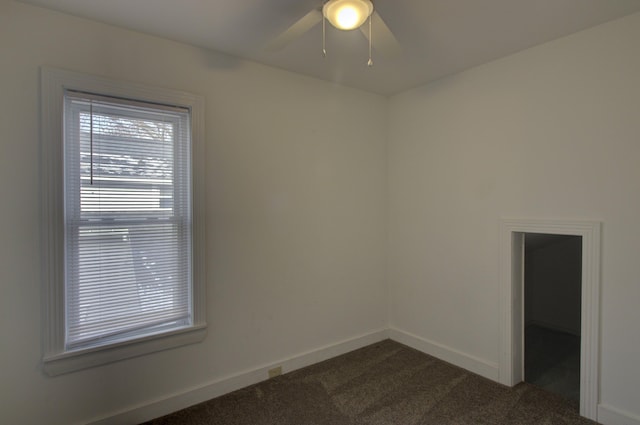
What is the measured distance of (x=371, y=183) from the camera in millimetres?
3512

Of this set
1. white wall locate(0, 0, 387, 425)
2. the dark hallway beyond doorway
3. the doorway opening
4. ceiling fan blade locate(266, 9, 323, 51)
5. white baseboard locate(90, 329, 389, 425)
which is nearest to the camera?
ceiling fan blade locate(266, 9, 323, 51)

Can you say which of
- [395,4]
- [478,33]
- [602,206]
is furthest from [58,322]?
[602,206]

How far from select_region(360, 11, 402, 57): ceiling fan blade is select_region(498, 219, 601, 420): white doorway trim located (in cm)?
169

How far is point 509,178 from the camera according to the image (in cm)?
264

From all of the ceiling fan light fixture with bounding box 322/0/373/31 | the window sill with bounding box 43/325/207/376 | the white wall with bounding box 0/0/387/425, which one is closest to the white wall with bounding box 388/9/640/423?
the white wall with bounding box 0/0/387/425

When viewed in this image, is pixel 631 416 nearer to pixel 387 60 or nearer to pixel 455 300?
pixel 455 300

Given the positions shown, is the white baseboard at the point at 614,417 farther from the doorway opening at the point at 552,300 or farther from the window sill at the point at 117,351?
the window sill at the point at 117,351

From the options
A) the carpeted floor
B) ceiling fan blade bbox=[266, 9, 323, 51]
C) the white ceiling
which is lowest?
the carpeted floor

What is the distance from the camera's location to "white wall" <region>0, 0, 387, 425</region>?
189cm

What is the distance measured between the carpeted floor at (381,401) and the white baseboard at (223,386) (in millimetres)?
53

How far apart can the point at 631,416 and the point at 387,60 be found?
9.63 ft

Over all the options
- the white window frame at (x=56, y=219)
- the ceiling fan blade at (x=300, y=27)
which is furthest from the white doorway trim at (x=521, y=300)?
the white window frame at (x=56, y=219)

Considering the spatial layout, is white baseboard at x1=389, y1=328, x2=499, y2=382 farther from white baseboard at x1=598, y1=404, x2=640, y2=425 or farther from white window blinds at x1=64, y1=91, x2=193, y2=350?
white window blinds at x1=64, y1=91, x2=193, y2=350

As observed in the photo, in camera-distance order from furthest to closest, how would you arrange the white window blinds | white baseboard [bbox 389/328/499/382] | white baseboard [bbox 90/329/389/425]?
white baseboard [bbox 389/328/499/382], white baseboard [bbox 90/329/389/425], the white window blinds
